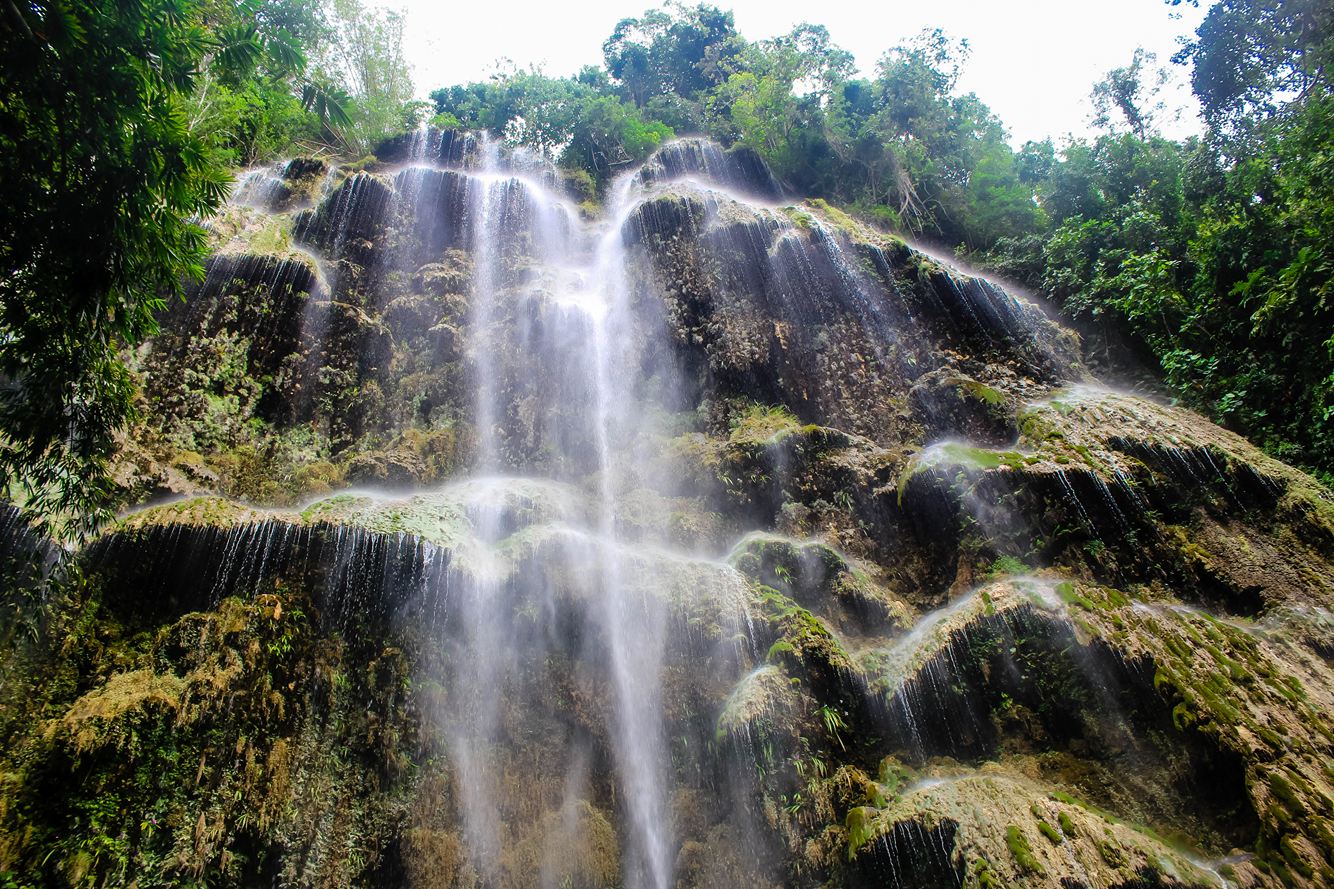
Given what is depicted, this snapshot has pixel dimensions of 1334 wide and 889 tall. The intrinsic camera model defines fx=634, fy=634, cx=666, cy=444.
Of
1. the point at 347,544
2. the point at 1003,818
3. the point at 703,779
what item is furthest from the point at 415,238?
the point at 1003,818

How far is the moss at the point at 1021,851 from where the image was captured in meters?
4.93

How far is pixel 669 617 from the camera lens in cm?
790

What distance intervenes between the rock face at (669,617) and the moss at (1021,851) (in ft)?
0.13

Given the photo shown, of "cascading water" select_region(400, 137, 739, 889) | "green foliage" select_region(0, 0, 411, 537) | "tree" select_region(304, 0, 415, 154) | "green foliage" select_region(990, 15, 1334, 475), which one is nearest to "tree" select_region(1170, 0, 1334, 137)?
"green foliage" select_region(990, 15, 1334, 475)

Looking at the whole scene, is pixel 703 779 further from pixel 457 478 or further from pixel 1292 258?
pixel 1292 258

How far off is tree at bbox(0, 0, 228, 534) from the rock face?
5.89 feet

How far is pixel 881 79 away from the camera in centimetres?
1692

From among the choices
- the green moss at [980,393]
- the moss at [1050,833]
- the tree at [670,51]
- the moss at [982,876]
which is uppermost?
the tree at [670,51]

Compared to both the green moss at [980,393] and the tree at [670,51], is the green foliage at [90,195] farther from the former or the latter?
the tree at [670,51]

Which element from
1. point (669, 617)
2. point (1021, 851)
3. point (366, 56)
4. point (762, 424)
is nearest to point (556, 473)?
point (762, 424)

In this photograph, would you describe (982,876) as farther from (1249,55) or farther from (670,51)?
(670,51)

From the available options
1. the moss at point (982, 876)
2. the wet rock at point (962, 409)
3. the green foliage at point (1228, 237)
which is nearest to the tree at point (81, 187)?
the moss at point (982, 876)

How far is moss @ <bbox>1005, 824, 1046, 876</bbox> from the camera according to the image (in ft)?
16.2

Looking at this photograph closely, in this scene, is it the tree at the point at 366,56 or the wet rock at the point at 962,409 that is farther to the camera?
the tree at the point at 366,56
